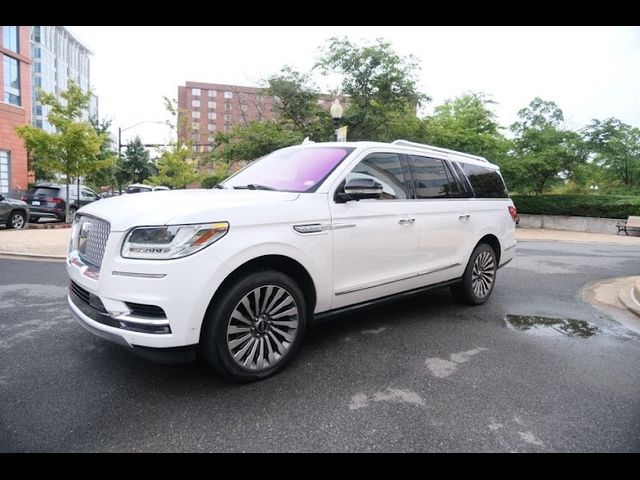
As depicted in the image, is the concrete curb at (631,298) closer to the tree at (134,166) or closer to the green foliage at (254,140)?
the green foliage at (254,140)

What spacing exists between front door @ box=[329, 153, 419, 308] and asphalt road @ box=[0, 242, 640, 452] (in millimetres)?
591

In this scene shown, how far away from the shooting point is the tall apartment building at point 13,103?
83.9ft

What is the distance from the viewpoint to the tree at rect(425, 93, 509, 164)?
19.8m

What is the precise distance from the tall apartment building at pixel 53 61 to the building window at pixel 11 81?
56.7m

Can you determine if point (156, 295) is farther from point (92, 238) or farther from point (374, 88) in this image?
point (374, 88)

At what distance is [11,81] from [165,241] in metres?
32.4

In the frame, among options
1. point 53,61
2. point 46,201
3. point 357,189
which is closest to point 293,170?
point 357,189

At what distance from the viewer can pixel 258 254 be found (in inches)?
119

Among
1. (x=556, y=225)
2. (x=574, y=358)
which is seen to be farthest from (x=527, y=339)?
(x=556, y=225)

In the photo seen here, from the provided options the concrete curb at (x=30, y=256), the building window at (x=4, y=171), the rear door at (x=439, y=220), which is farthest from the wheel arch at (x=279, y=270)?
the building window at (x=4, y=171)
